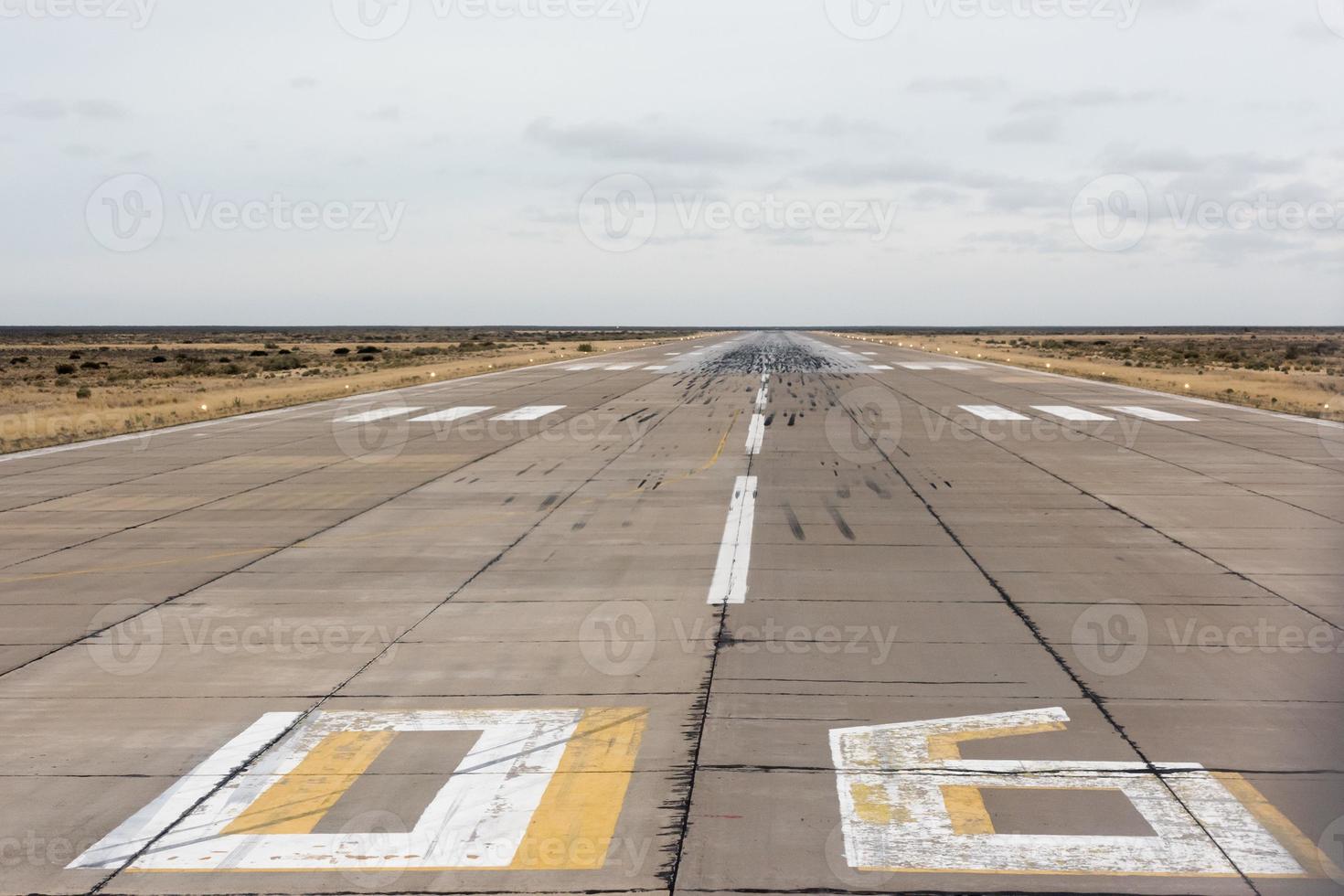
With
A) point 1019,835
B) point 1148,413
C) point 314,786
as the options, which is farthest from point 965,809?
point 1148,413

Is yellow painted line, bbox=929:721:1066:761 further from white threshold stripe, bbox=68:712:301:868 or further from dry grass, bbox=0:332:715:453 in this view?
dry grass, bbox=0:332:715:453

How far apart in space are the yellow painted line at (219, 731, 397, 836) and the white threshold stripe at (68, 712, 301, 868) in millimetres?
411

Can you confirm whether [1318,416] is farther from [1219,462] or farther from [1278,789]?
[1278,789]

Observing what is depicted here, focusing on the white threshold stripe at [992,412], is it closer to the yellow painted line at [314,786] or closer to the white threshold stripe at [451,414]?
the white threshold stripe at [451,414]

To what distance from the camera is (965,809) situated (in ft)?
Result: 20.2

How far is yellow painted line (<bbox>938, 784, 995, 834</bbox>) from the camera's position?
5911 millimetres

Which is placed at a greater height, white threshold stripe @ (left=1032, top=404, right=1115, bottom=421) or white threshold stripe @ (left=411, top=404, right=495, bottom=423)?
white threshold stripe @ (left=1032, top=404, right=1115, bottom=421)

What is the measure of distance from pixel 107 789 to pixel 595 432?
20173 millimetres

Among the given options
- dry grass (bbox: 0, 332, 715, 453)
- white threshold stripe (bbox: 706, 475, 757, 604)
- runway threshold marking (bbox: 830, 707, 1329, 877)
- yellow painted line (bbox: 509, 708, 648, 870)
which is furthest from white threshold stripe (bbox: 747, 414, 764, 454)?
dry grass (bbox: 0, 332, 715, 453)

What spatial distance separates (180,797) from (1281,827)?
661 cm

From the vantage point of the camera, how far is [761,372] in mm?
53562

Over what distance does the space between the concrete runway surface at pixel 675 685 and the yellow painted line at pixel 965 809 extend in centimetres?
3

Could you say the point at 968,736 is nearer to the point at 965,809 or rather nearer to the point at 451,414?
the point at 965,809

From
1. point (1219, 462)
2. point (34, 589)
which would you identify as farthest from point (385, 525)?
point (1219, 462)
